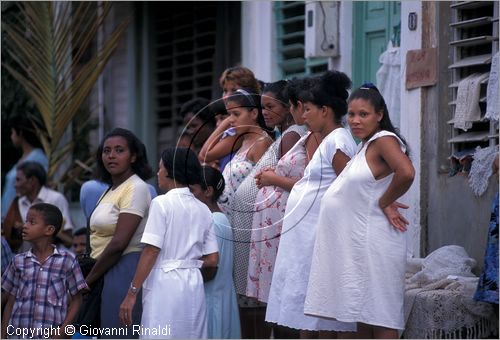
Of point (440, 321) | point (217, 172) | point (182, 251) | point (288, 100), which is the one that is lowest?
point (440, 321)

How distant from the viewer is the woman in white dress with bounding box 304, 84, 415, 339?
545 cm

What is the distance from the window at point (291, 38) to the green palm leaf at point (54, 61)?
1596 mm

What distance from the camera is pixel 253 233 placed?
6.58 meters

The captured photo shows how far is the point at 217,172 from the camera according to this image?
6.55 metres

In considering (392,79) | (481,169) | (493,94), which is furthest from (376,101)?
(392,79)

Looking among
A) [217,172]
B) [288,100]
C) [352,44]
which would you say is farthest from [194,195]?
[352,44]

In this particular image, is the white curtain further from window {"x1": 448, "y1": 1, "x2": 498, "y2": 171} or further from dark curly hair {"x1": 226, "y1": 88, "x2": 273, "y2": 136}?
dark curly hair {"x1": 226, "y1": 88, "x2": 273, "y2": 136}

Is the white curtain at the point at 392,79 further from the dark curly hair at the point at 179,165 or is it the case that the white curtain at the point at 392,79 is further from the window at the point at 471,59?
the dark curly hair at the point at 179,165

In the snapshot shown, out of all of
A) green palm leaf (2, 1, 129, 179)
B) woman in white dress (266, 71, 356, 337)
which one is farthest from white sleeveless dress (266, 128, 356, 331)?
green palm leaf (2, 1, 129, 179)

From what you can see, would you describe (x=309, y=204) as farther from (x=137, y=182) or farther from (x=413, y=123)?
(x=413, y=123)

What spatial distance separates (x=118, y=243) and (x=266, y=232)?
0.86 m

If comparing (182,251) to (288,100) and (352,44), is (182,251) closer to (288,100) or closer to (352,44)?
(288,100)

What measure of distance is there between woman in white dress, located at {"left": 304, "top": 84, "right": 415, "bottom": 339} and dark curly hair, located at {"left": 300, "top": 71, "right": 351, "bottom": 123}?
0.37 meters

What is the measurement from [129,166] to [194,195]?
60 cm
